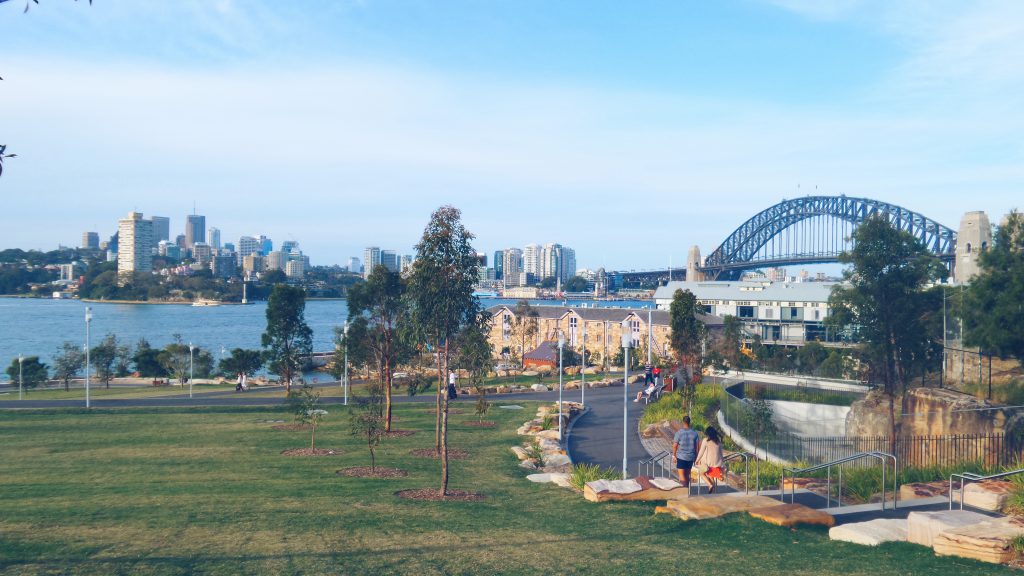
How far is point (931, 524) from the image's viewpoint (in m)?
8.99

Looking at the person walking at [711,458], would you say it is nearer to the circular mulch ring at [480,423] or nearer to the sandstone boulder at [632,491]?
the sandstone boulder at [632,491]

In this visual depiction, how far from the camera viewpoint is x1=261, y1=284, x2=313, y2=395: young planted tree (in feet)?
107

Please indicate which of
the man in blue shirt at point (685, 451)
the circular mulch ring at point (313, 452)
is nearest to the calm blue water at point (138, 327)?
the circular mulch ring at point (313, 452)

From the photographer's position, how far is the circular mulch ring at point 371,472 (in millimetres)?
15375

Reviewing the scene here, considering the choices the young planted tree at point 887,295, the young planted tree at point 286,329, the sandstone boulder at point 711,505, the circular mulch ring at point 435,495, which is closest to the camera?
the sandstone boulder at point 711,505

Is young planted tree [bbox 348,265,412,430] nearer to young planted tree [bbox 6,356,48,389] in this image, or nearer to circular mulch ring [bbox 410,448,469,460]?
circular mulch ring [bbox 410,448,469,460]

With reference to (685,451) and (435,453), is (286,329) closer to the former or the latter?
(435,453)

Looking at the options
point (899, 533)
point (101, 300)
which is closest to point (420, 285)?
point (899, 533)

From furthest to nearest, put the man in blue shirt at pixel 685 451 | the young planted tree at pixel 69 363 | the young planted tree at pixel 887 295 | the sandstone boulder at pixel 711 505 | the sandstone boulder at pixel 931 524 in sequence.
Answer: the young planted tree at pixel 69 363
the young planted tree at pixel 887 295
the man in blue shirt at pixel 685 451
the sandstone boulder at pixel 711 505
the sandstone boulder at pixel 931 524

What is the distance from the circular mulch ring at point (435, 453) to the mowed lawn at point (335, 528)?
75 centimetres

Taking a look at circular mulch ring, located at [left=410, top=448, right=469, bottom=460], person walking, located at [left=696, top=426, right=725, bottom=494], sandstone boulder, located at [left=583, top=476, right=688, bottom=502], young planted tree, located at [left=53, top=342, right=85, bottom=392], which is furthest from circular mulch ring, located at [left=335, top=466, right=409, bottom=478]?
young planted tree, located at [left=53, top=342, right=85, bottom=392]

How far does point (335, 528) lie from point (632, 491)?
5409 mm

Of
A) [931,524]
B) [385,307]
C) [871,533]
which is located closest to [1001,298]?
[931,524]

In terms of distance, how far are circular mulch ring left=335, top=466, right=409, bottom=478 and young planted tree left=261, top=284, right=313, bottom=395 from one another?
1753 cm
